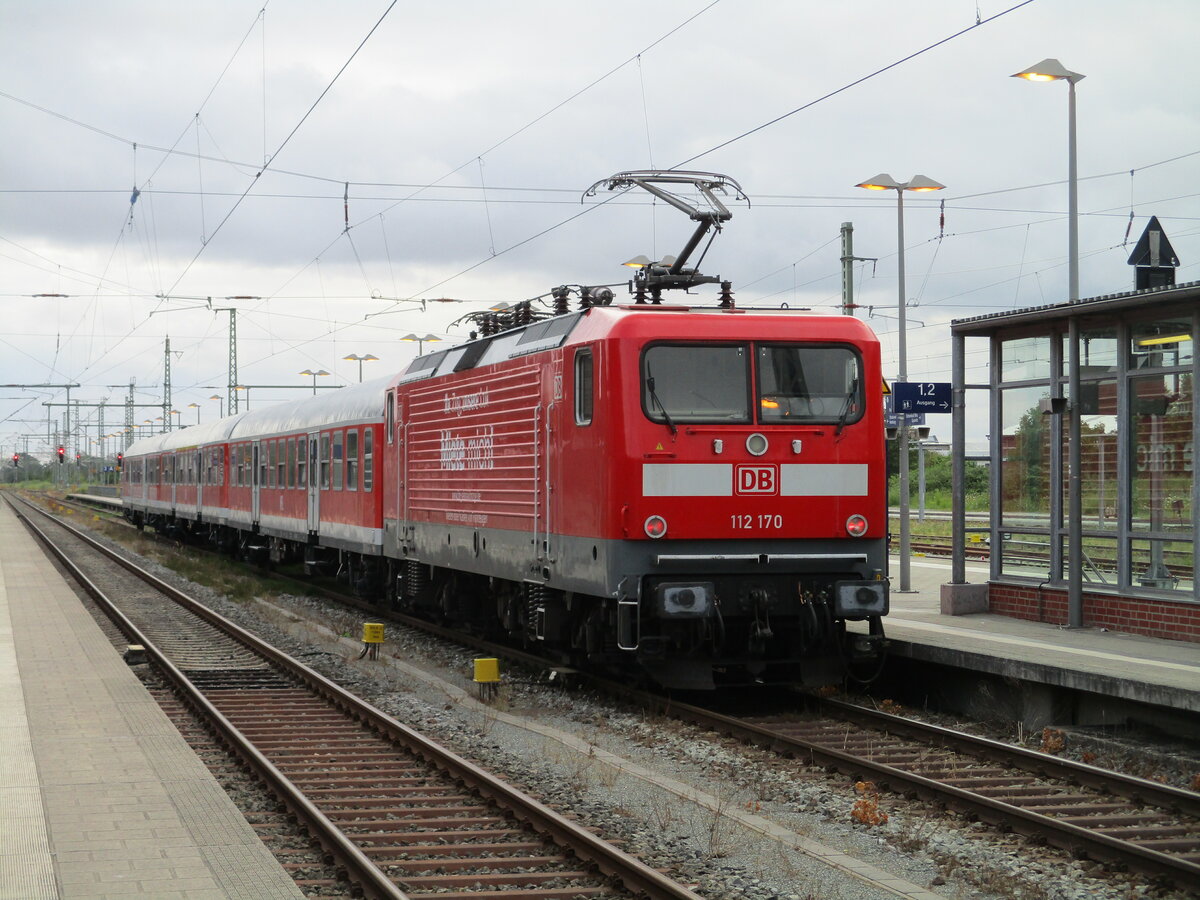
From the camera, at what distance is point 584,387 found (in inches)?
468

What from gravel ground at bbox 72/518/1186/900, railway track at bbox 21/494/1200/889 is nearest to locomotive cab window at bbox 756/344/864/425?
railway track at bbox 21/494/1200/889

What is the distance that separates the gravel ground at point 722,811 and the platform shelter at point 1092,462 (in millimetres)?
4730

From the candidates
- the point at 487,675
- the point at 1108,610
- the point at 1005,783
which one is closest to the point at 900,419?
the point at 1108,610

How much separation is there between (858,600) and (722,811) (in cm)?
348

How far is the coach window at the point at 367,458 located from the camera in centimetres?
2020

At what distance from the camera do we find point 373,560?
2083 centimetres

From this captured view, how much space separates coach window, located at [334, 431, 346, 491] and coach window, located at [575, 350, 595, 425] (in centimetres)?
1097

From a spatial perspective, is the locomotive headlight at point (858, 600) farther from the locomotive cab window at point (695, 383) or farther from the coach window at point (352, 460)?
the coach window at point (352, 460)

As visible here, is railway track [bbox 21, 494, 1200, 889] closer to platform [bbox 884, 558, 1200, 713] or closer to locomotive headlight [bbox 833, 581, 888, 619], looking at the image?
locomotive headlight [bbox 833, 581, 888, 619]

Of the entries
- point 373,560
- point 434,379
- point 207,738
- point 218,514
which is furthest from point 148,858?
point 218,514

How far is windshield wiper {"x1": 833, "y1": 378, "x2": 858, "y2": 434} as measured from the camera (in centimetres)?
1170

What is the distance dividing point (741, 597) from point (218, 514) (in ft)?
83.8

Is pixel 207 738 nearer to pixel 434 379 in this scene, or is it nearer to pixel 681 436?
pixel 681 436

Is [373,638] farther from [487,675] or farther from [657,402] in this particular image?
[657,402]
